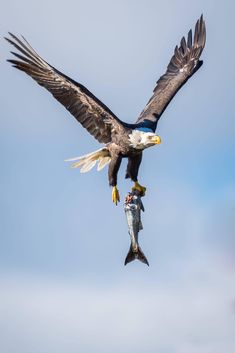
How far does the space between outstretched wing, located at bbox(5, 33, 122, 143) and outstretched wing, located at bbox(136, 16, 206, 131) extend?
62 cm

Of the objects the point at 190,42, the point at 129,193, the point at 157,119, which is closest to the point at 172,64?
the point at 190,42

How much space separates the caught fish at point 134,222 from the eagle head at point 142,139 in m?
2.11

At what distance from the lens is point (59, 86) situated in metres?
19.0

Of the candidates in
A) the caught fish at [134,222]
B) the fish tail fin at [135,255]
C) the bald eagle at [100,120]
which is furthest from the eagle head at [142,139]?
the fish tail fin at [135,255]

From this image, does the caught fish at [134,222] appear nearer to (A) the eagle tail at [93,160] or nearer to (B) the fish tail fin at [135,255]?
(B) the fish tail fin at [135,255]

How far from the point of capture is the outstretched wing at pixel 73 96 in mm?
18750

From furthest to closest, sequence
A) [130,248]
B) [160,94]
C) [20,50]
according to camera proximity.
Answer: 1. [160,94]
2. [20,50]
3. [130,248]

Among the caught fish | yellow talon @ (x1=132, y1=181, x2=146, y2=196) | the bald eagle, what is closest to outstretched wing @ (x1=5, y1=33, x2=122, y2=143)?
the bald eagle

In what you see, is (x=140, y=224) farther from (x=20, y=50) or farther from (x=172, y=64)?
(x=172, y=64)

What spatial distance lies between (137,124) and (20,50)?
2330 mm

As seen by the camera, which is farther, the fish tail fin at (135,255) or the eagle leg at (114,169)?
the eagle leg at (114,169)

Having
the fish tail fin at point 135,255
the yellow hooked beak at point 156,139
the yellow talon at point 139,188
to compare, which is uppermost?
the yellow hooked beak at point 156,139

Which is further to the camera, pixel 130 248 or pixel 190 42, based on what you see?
pixel 190 42

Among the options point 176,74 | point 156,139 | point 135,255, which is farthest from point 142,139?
point 176,74
